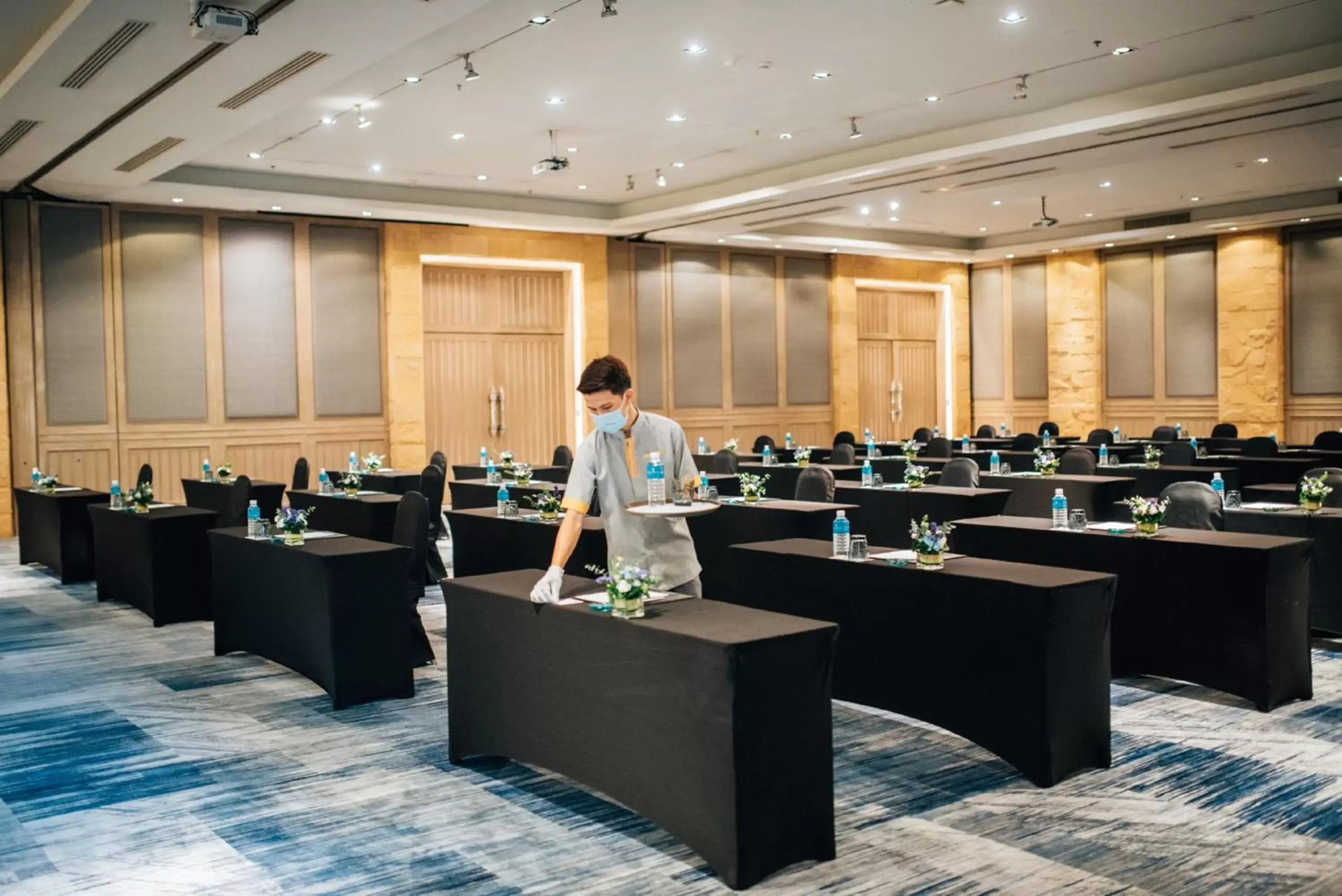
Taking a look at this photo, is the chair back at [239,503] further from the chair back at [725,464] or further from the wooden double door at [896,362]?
the wooden double door at [896,362]

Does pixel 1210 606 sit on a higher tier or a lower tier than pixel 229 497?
lower

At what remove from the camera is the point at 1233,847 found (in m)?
3.88

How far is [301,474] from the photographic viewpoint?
1177cm

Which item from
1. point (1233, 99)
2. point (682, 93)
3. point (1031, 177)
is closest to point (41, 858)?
point (682, 93)

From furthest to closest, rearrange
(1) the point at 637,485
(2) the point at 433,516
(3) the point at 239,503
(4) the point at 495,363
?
(4) the point at 495,363 → (2) the point at 433,516 → (3) the point at 239,503 → (1) the point at 637,485

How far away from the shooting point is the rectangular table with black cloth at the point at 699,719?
11.9 feet

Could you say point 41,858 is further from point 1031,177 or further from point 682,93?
→ point 1031,177

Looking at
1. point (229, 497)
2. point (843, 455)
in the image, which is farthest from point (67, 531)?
point (843, 455)

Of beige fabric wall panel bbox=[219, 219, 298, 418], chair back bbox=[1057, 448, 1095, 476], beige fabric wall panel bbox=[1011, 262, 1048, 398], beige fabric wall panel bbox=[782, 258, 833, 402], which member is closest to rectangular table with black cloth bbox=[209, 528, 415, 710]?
chair back bbox=[1057, 448, 1095, 476]

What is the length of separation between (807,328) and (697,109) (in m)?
9.45

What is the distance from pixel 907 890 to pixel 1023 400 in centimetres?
1915

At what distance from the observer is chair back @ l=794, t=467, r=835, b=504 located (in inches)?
349

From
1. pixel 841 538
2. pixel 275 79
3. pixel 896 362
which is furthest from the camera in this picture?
pixel 896 362

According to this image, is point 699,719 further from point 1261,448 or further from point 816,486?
point 1261,448
